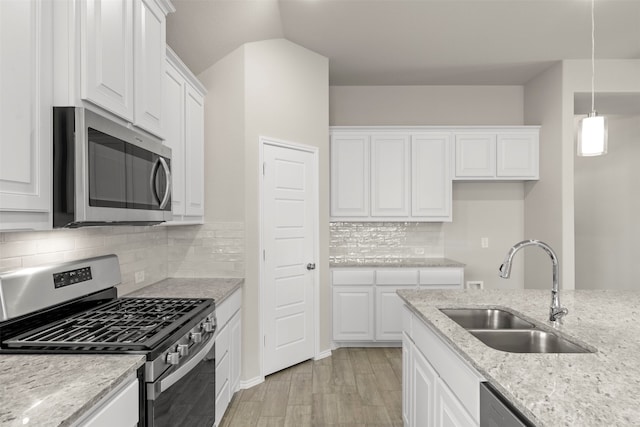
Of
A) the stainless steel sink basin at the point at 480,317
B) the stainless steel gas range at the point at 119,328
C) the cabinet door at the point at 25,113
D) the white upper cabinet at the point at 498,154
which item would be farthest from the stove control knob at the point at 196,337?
the white upper cabinet at the point at 498,154

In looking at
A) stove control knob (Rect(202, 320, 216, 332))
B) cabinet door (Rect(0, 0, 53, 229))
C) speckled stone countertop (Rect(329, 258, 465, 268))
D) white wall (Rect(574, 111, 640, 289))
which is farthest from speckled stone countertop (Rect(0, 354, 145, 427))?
white wall (Rect(574, 111, 640, 289))

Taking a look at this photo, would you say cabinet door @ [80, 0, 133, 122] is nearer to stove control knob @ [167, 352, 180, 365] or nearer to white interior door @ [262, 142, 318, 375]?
stove control knob @ [167, 352, 180, 365]

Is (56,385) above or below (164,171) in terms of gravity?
below

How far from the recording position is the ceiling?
120 inches

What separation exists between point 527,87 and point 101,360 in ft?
16.9

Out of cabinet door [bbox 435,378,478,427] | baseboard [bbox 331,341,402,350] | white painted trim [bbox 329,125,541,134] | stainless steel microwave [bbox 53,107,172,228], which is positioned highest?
white painted trim [bbox 329,125,541,134]

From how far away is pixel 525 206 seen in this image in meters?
4.88

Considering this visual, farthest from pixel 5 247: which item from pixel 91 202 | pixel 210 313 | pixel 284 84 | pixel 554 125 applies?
pixel 554 125

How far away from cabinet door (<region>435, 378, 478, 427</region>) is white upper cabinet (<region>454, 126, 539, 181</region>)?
314 centimetres

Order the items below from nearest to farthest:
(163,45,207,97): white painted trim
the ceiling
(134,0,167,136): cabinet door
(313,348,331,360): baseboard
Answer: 1. (134,0,167,136): cabinet door
2. (163,45,207,97): white painted trim
3. the ceiling
4. (313,348,331,360): baseboard

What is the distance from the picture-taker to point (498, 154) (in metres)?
4.54

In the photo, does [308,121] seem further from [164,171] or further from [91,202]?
[91,202]

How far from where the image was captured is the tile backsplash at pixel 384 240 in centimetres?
479

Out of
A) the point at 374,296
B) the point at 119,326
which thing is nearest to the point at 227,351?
the point at 119,326
